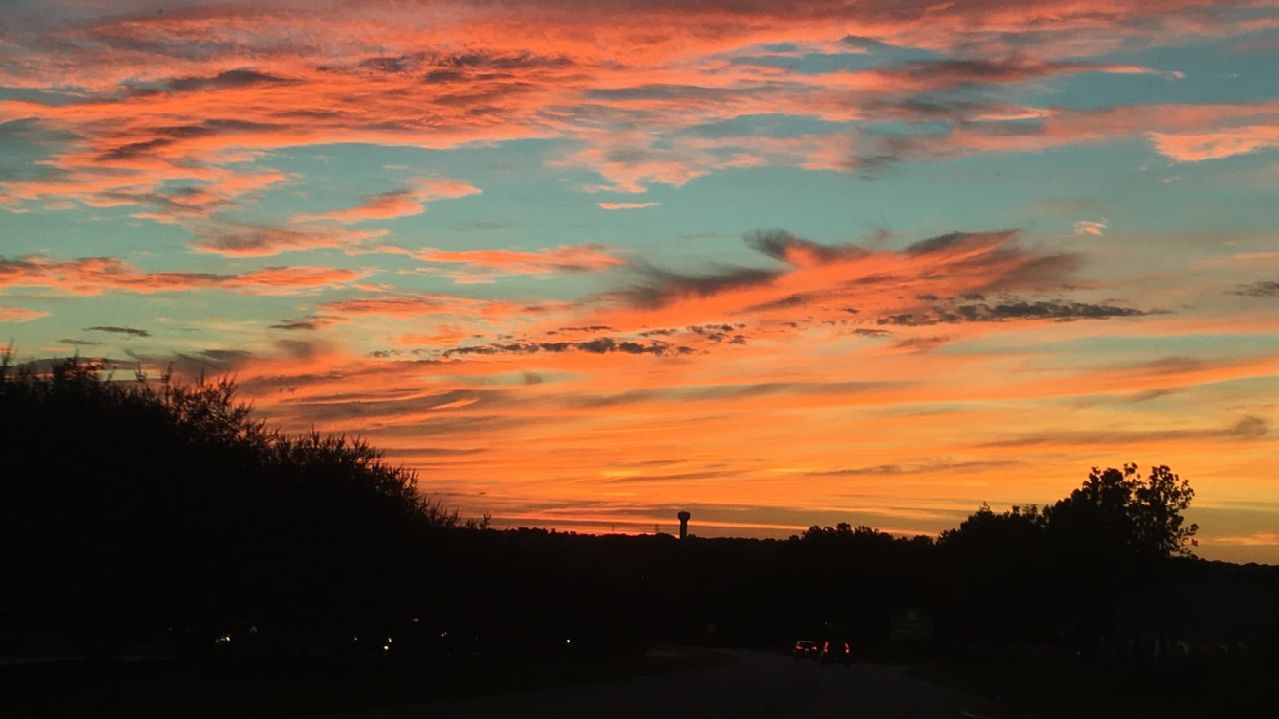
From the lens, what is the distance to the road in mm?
34094

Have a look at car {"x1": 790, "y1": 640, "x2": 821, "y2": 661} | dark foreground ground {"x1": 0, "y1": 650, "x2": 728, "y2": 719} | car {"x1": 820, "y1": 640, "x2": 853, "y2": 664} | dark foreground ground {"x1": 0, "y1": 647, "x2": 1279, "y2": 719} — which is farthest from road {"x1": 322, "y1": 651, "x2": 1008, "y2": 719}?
car {"x1": 790, "y1": 640, "x2": 821, "y2": 661}

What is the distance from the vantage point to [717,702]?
4059cm

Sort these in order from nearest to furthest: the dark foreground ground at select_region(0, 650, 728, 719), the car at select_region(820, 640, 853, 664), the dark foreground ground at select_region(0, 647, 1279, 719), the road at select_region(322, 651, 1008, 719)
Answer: the dark foreground ground at select_region(0, 650, 728, 719)
the dark foreground ground at select_region(0, 647, 1279, 719)
the road at select_region(322, 651, 1008, 719)
the car at select_region(820, 640, 853, 664)

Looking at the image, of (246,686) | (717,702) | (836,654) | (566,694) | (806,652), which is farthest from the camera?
(806,652)

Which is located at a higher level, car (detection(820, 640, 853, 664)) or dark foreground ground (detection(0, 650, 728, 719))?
car (detection(820, 640, 853, 664))

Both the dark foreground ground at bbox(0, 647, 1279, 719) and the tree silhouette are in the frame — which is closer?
the dark foreground ground at bbox(0, 647, 1279, 719)

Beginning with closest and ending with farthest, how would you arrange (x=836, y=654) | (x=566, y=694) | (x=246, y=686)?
1. (x=246, y=686)
2. (x=566, y=694)
3. (x=836, y=654)

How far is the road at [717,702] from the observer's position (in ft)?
112

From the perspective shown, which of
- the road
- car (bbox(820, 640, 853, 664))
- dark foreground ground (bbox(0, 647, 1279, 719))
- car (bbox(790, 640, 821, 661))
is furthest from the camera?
car (bbox(790, 640, 821, 661))

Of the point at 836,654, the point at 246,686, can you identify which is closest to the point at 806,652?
the point at 836,654

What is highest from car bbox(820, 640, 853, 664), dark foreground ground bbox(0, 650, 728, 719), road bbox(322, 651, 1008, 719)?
car bbox(820, 640, 853, 664)

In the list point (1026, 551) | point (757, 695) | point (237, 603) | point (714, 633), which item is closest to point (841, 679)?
point (757, 695)

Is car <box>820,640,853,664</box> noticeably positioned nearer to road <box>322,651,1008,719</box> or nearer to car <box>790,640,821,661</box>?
car <box>790,640,821,661</box>

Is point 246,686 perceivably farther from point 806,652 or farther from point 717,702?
point 806,652
